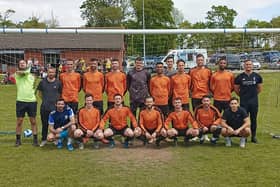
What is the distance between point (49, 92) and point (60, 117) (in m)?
0.60

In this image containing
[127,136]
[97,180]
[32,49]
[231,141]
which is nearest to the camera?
[97,180]

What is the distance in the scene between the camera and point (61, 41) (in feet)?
42.1

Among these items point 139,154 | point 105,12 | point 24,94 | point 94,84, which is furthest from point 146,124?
point 105,12

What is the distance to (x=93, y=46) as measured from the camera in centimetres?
1350

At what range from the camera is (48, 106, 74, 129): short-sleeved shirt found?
882 cm

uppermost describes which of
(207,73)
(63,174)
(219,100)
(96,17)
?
(96,17)

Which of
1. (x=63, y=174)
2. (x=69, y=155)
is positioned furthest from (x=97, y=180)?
(x=69, y=155)

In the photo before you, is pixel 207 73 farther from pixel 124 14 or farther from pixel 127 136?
pixel 124 14

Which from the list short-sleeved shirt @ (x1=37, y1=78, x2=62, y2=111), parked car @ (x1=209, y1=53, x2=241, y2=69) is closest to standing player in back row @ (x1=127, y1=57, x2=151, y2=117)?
short-sleeved shirt @ (x1=37, y1=78, x2=62, y2=111)

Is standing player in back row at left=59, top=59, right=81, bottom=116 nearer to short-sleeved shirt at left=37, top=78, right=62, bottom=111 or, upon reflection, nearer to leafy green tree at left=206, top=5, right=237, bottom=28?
short-sleeved shirt at left=37, top=78, right=62, bottom=111

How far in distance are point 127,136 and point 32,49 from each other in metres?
6.65

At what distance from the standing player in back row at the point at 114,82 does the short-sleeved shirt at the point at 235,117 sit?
2280 mm

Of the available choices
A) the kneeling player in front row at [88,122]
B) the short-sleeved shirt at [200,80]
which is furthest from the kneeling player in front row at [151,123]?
the short-sleeved shirt at [200,80]

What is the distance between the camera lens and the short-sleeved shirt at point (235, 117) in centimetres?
880
